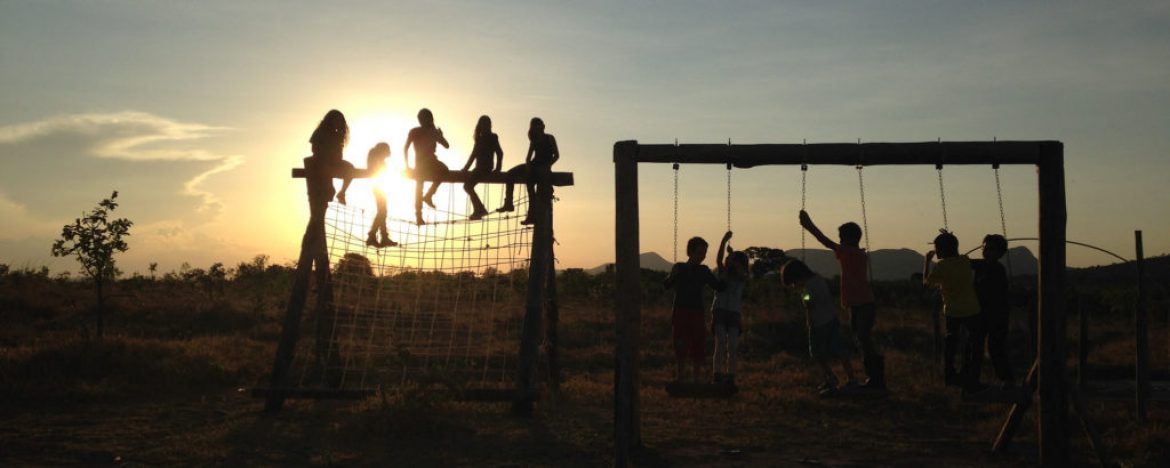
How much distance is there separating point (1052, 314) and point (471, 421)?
6.02 metres

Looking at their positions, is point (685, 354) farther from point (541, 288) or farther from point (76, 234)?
point (76, 234)

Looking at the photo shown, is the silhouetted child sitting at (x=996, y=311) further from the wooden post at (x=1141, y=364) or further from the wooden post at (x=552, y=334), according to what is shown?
the wooden post at (x=552, y=334)

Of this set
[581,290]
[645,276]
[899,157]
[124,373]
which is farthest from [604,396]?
[645,276]

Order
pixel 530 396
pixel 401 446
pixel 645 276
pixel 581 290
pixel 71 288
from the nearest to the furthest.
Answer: pixel 401 446
pixel 530 396
pixel 71 288
pixel 581 290
pixel 645 276

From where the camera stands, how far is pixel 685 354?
10.7m

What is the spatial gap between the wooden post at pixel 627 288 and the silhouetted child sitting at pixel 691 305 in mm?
1954

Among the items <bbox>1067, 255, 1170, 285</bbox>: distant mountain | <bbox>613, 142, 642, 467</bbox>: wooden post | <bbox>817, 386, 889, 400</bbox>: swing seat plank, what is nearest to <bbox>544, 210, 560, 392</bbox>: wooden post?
<bbox>613, 142, 642, 467</bbox>: wooden post

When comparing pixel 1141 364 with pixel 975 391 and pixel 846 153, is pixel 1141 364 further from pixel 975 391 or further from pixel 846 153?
pixel 846 153

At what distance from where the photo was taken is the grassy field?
28.5 ft

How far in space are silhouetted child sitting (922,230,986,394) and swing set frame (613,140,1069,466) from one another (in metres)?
0.53

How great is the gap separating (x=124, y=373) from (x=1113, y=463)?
11897 mm

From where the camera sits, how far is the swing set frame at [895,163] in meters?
8.41

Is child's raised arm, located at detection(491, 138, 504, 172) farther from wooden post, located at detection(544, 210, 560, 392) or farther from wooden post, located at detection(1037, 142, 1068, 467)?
wooden post, located at detection(1037, 142, 1068, 467)

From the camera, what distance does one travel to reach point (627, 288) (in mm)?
8695
